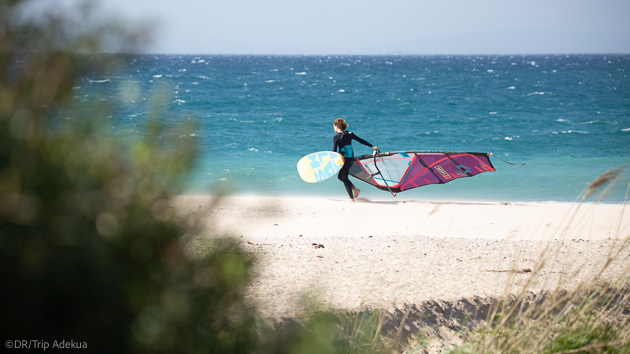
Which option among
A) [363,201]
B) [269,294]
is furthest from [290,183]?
[269,294]

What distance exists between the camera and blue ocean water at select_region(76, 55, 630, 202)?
3.64 ft

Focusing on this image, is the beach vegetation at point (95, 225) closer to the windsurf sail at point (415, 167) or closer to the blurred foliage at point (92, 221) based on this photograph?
the blurred foliage at point (92, 221)

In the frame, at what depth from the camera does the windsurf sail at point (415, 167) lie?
1013 centimetres

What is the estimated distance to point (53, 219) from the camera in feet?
2.73

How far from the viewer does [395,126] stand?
24.5 metres

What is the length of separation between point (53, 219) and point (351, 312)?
A: 2.90 meters

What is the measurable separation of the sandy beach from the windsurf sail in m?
1.58

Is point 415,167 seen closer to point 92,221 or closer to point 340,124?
point 340,124

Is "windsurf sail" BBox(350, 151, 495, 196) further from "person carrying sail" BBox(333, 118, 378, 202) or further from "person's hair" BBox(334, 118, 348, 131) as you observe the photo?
"person's hair" BBox(334, 118, 348, 131)

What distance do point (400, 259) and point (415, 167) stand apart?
17.6 feet

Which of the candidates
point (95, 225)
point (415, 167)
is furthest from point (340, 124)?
point (95, 225)

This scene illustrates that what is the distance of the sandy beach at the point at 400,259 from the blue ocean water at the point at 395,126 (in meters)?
0.26

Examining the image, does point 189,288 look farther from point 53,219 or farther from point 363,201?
point 363,201

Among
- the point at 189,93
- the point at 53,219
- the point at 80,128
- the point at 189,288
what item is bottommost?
the point at 189,93
